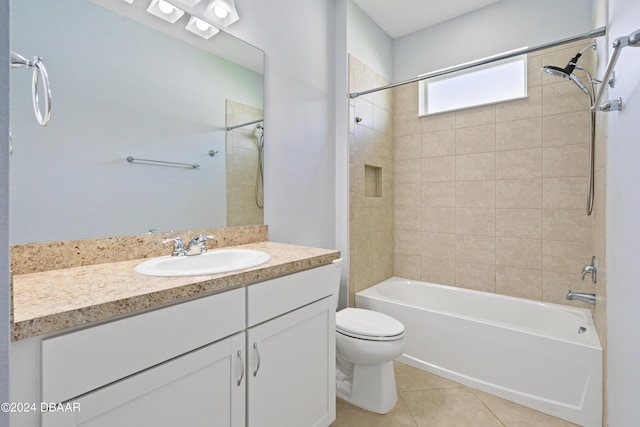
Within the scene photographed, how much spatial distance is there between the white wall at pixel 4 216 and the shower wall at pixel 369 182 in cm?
213

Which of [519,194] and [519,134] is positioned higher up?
[519,134]

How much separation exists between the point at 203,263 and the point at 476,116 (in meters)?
2.42

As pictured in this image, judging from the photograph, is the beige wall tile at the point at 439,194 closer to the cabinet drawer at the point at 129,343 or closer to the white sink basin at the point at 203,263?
the white sink basin at the point at 203,263

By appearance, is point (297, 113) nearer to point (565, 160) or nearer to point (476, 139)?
point (476, 139)

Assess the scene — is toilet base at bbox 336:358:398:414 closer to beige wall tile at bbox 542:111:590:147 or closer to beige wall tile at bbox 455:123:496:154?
beige wall tile at bbox 455:123:496:154

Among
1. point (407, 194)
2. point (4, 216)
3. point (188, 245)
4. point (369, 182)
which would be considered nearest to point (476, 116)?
point (407, 194)

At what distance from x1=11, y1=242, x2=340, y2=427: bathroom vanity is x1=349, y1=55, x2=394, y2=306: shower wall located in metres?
1.04

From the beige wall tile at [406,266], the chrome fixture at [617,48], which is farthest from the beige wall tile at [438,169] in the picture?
the chrome fixture at [617,48]

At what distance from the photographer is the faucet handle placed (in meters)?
1.33

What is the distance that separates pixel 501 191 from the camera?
8.04 ft

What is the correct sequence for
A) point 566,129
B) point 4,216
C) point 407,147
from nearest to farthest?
point 4,216 < point 566,129 < point 407,147

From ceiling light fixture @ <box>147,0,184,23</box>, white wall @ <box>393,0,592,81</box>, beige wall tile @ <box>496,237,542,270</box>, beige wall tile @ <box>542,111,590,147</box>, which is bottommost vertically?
beige wall tile @ <box>496,237,542,270</box>

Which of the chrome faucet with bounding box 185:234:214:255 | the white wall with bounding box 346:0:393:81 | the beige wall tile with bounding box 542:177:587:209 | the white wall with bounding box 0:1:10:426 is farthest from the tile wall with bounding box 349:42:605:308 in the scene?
the white wall with bounding box 0:1:10:426

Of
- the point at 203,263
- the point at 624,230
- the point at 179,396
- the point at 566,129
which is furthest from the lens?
the point at 566,129
